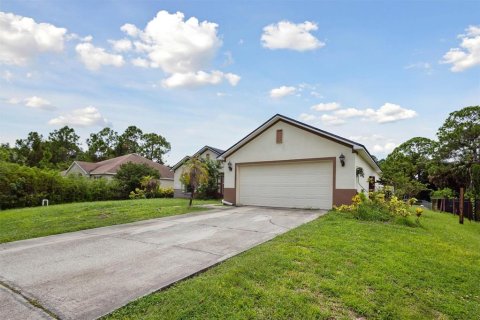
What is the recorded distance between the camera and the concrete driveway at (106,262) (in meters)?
3.28

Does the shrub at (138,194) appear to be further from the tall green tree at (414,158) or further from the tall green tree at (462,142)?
the tall green tree at (462,142)

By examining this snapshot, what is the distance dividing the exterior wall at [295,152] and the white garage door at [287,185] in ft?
1.13

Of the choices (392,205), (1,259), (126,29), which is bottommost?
(1,259)

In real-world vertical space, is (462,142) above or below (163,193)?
above

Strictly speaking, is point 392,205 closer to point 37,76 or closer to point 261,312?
point 261,312

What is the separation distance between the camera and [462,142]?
98.2 feet

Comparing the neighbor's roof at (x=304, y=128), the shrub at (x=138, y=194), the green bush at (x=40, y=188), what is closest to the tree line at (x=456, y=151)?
the neighbor's roof at (x=304, y=128)

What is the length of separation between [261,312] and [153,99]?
15135mm

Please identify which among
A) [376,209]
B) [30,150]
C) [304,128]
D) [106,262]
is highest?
[30,150]

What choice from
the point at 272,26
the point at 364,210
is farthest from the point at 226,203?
the point at 272,26

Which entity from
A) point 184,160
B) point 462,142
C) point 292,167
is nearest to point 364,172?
point 292,167

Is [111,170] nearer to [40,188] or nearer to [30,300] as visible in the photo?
[40,188]

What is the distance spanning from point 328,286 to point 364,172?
39.3 feet

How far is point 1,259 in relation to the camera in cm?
503
